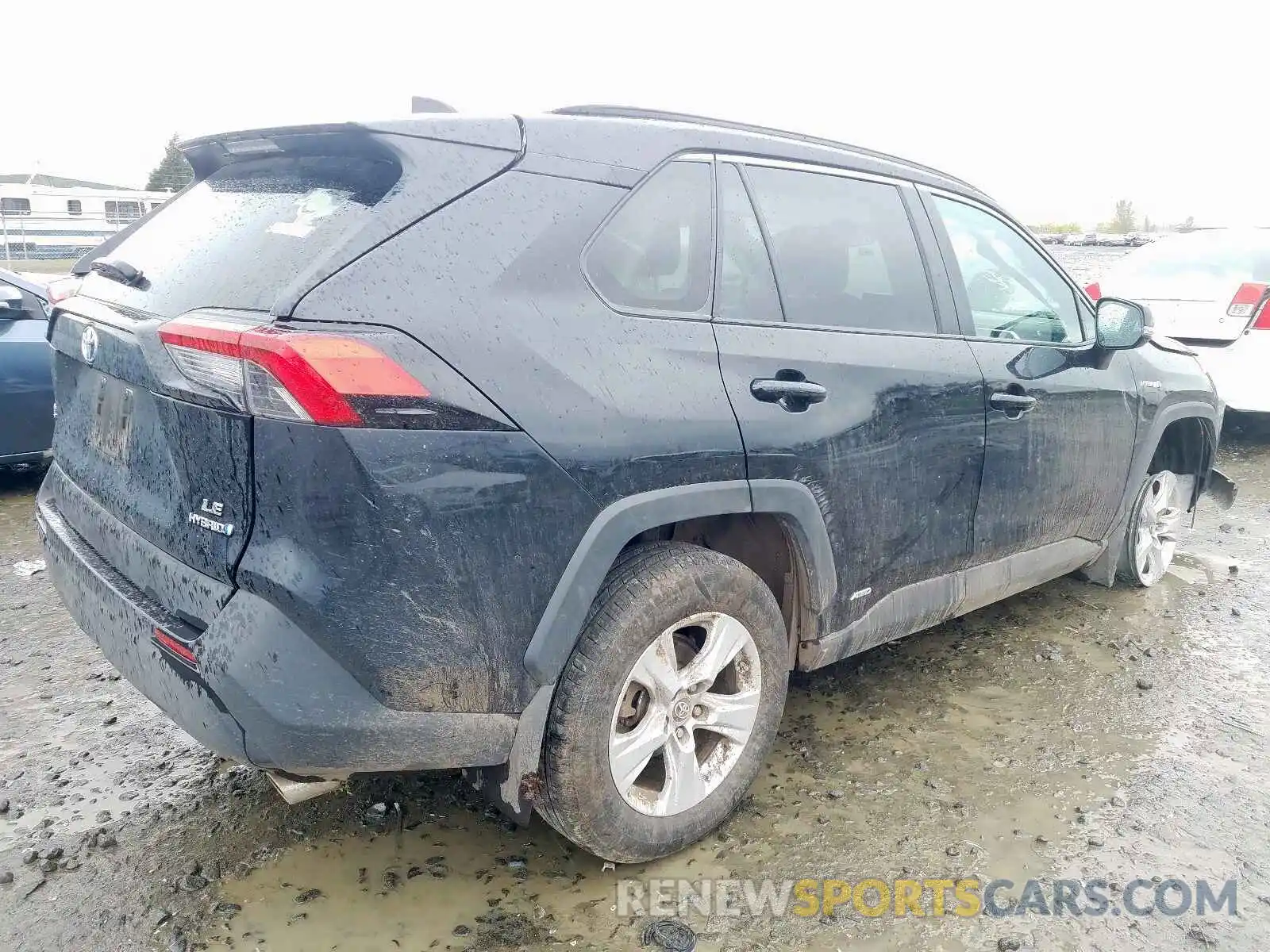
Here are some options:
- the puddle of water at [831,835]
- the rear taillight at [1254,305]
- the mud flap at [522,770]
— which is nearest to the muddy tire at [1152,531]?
the puddle of water at [831,835]

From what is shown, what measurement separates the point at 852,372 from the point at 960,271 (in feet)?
2.74

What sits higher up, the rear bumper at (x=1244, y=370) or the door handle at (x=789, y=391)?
the door handle at (x=789, y=391)

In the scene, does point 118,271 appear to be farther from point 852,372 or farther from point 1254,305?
point 1254,305

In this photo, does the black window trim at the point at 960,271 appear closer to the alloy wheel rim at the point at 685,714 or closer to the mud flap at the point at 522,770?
the alloy wheel rim at the point at 685,714

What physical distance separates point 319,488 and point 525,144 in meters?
0.93

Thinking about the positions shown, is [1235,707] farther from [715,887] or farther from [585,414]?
[585,414]

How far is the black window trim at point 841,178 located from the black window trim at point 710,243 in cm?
2

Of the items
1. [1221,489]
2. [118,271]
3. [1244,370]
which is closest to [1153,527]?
[1221,489]

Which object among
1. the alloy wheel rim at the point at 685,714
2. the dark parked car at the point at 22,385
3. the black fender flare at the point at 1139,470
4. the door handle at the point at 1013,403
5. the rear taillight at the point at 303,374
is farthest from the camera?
the dark parked car at the point at 22,385

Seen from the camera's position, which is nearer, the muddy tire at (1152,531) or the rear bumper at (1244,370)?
the muddy tire at (1152,531)

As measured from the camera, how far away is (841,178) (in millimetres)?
2939

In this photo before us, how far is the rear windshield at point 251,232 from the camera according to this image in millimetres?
2025

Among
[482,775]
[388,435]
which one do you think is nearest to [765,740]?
[482,775]

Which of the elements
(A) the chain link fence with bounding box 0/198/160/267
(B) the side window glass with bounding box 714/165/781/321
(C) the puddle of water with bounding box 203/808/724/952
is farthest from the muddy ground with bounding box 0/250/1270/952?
(A) the chain link fence with bounding box 0/198/160/267
